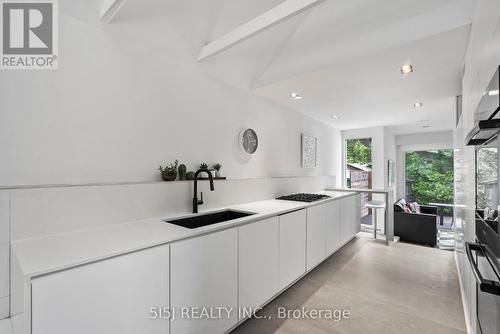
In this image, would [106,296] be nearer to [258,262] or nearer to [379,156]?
[258,262]

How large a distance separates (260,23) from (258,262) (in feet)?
6.02

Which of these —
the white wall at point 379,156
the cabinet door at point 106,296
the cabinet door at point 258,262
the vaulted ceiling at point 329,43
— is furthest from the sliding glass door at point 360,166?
the cabinet door at point 106,296

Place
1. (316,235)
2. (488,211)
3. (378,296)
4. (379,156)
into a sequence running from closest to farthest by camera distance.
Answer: (488,211)
(378,296)
(316,235)
(379,156)

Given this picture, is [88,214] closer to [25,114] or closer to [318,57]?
[25,114]

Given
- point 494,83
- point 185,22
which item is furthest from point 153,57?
point 494,83

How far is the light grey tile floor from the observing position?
72.9 inches

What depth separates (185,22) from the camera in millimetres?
2023

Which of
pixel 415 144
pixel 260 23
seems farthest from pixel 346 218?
pixel 415 144

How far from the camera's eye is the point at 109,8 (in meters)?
1.53

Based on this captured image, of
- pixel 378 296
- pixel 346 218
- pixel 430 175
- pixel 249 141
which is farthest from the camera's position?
pixel 430 175

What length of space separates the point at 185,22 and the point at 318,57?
4.19 feet

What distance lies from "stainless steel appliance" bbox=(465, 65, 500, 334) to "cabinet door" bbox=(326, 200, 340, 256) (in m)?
1.93

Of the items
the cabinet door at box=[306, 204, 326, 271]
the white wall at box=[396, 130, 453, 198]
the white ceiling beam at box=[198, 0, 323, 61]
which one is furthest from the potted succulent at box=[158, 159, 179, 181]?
the white wall at box=[396, 130, 453, 198]

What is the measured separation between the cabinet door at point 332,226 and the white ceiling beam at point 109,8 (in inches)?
113
